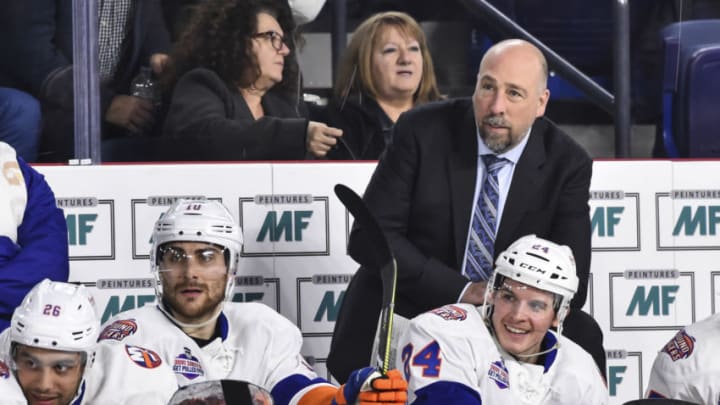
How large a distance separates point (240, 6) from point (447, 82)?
675mm

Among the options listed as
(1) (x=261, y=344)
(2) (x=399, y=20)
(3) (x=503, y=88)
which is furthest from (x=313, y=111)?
(1) (x=261, y=344)

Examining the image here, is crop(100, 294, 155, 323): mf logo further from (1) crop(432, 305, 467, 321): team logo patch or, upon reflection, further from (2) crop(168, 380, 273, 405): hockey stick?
(2) crop(168, 380, 273, 405): hockey stick

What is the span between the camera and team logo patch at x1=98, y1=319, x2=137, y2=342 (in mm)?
4129

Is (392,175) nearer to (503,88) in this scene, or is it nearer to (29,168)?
(503,88)

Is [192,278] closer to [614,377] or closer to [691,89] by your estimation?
[614,377]

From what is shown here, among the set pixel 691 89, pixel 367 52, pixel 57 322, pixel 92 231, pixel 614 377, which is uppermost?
pixel 367 52

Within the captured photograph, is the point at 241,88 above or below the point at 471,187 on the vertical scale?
above

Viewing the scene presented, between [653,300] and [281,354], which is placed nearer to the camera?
[281,354]

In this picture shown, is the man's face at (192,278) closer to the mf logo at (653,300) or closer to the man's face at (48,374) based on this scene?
the man's face at (48,374)

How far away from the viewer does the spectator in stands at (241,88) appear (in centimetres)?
501

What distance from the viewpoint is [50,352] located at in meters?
3.79

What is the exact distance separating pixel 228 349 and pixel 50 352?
604 millimetres

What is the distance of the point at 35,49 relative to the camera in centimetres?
491

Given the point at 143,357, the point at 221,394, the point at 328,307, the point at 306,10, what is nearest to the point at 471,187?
the point at 328,307
